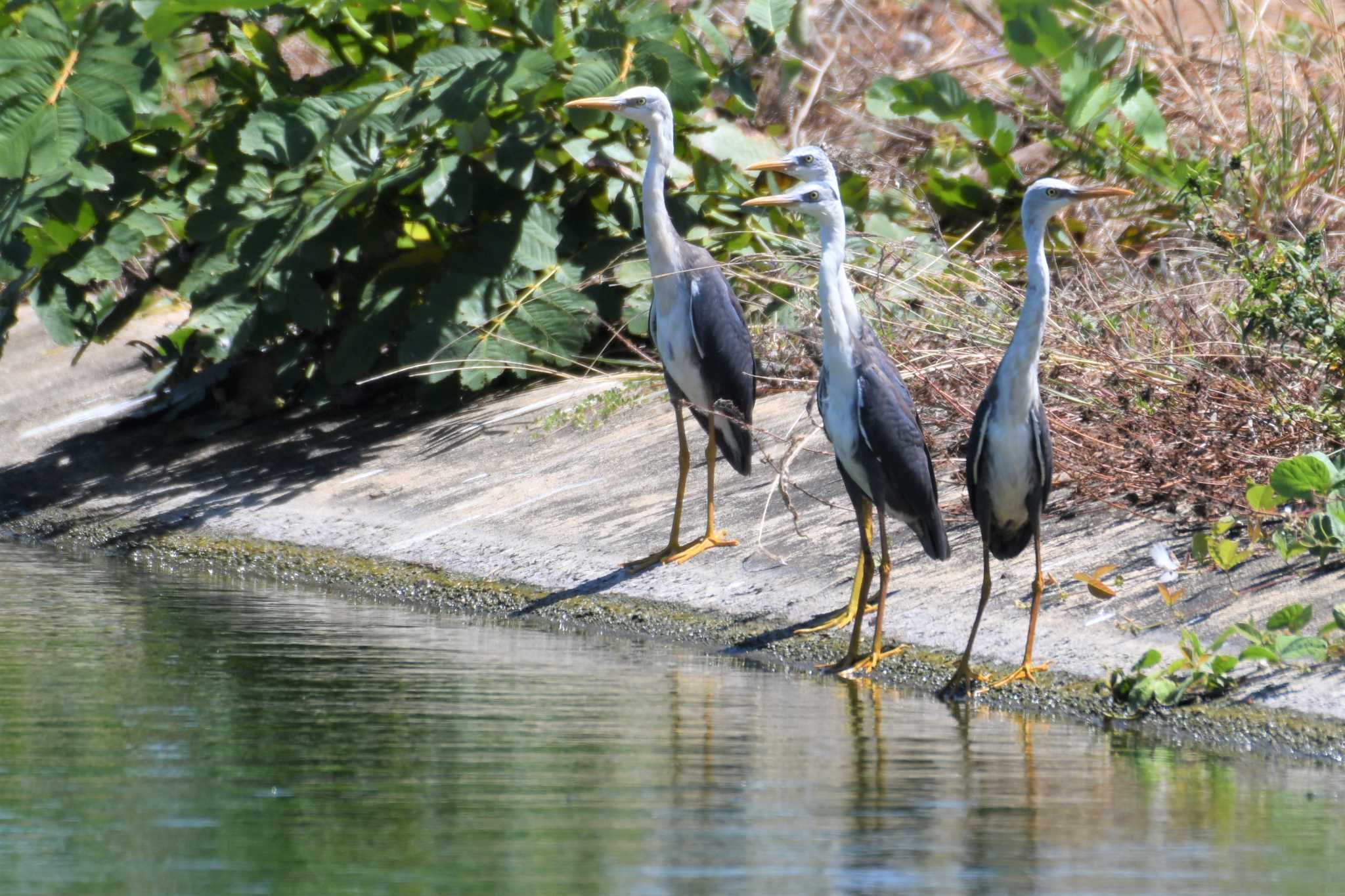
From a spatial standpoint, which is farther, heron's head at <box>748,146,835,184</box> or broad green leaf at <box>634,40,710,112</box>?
broad green leaf at <box>634,40,710,112</box>

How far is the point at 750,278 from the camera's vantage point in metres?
9.60

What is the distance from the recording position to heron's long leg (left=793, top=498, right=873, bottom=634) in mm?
6992

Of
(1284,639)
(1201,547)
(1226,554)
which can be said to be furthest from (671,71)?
(1284,639)

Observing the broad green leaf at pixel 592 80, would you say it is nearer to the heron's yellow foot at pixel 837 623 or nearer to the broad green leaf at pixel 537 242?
the broad green leaf at pixel 537 242

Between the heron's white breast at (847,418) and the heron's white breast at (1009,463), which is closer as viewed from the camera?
the heron's white breast at (1009,463)

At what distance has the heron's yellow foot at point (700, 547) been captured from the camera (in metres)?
8.27

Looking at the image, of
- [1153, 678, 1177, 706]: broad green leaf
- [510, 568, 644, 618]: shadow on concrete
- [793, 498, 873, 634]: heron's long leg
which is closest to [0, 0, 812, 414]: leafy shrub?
[510, 568, 644, 618]: shadow on concrete

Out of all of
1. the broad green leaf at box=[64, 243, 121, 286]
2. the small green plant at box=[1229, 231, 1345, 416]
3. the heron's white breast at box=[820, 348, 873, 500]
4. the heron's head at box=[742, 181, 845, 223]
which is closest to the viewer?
the heron's white breast at box=[820, 348, 873, 500]

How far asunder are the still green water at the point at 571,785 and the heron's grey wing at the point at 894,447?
783mm

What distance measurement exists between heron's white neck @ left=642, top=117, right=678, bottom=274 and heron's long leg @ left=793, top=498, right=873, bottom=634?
183cm

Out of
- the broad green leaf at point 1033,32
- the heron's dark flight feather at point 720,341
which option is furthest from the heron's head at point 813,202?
the broad green leaf at point 1033,32

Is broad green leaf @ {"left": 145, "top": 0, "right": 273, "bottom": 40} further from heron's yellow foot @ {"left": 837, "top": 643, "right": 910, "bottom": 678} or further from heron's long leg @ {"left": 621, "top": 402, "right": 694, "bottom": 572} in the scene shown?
heron's yellow foot @ {"left": 837, "top": 643, "right": 910, "bottom": 678}

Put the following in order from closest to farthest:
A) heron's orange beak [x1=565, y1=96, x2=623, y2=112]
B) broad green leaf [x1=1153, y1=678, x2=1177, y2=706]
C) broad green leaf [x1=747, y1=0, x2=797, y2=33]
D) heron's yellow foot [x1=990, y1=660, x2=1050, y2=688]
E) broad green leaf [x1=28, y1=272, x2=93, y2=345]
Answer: broad green leaf [x1=1153, y1=678, x2=1177, y2=706], heron's yellow foot [x1=990, y1=660, x2=1050, y2=688], heron's orange beak [x1=565, y1=96, x2=623, y2=112], broad green leaf [x1=747, y1=0, x2=797, y2=33], broad green leaf [x1=28, y1=272, x2=93, y2=345]

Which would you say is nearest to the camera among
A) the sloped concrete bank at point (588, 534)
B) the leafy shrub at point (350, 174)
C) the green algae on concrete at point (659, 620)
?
the green algae on concrete at point (659, 620)
